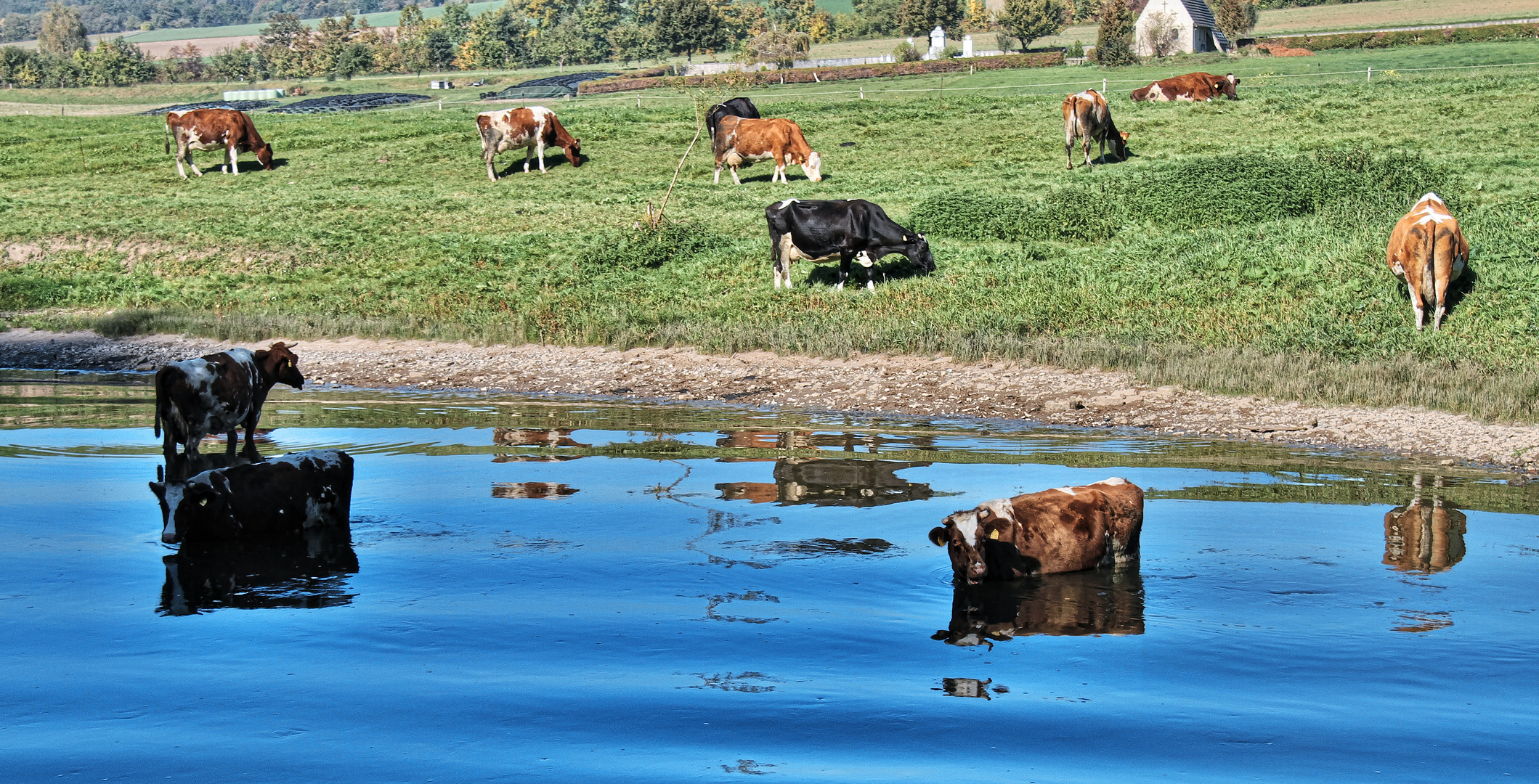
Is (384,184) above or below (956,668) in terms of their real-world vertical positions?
above

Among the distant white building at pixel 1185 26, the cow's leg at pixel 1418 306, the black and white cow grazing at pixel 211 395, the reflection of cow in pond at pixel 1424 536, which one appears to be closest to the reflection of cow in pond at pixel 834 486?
the reflection of cow in pond at pixel 1424 536

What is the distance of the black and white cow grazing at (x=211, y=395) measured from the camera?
11.6 meters

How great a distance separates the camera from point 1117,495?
932cm

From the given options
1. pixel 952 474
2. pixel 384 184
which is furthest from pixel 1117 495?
pixel 384 184

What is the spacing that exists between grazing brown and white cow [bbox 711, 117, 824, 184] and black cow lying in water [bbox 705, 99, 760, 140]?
4.29 meters

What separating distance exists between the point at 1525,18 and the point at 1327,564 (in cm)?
8487

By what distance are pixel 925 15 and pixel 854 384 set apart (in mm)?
100478

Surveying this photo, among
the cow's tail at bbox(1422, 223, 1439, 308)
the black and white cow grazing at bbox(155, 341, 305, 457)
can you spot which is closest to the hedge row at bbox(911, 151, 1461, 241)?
the cow's tail at bbox(1422, 223, 1439, 308)

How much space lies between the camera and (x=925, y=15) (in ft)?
370

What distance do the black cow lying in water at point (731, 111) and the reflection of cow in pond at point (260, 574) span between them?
87.8 feet

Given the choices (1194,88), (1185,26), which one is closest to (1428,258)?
(1194,88)

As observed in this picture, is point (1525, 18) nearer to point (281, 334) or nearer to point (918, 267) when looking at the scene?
point (918, 267)

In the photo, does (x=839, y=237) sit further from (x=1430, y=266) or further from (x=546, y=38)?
(x=546, y=38)

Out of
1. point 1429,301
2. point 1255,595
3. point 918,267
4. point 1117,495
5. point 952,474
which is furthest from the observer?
point 918,267
